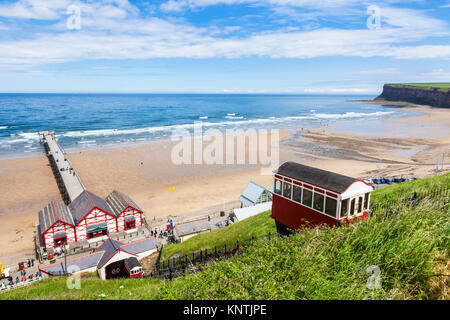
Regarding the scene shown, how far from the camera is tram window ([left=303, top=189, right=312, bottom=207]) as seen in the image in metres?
16.5

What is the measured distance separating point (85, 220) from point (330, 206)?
24273 mm

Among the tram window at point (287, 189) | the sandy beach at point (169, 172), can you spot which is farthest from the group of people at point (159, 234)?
the tram window at point (287, 189)

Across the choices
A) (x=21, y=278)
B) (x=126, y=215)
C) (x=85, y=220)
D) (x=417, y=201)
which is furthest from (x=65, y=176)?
(x=417, y=201)

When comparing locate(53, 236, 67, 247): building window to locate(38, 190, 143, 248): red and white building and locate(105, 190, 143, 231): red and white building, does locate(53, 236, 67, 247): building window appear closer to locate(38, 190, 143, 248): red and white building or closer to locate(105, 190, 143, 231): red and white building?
locate(38, 190, 143, 248): red and white building

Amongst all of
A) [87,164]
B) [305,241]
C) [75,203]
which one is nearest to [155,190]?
[75,203]

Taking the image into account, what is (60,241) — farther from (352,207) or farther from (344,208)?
(352,207)

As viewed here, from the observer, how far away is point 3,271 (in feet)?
75.1

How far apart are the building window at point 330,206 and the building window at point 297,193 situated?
191 cm

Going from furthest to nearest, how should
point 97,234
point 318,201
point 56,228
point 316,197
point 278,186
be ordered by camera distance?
point 97,234
point 56,228
point 278,186
point 316,197
point 318,201

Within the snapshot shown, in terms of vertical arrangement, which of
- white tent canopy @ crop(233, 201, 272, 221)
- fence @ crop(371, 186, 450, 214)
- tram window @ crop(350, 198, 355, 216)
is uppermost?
fence @ crop(371, 186, 450, 214)

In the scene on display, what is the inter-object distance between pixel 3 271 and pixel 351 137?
265 feet

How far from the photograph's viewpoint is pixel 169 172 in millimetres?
50750

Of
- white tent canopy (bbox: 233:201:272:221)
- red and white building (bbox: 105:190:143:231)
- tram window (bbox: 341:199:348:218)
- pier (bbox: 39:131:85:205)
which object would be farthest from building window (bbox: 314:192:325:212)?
pier (bbox: 39:131:85:205)
